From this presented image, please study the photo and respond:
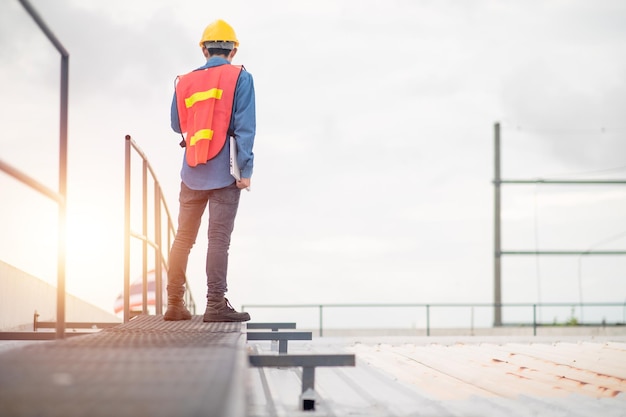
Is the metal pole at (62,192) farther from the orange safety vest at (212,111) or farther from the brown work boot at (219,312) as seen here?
the brown work boot at (219,312)

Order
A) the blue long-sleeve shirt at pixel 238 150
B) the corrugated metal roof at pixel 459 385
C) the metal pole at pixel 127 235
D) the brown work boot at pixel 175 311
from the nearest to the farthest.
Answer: the corrugated metal roof at pixel 459 385 → the blue long-sleeve shirt at pixel 238 150 → the brown work boot at pixel 175 311 → the metal pole at pixel 127 235

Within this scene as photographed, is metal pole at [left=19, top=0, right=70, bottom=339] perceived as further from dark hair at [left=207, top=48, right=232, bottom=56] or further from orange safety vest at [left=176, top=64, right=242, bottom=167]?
dark hair at [left=207, top=48, right=232, bottom=56]

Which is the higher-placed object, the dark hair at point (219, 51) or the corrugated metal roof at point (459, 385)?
the dark hair at point (219, 51)

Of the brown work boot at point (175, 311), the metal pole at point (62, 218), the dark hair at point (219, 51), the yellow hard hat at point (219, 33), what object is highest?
the yellow hard hat at point (219, 33)

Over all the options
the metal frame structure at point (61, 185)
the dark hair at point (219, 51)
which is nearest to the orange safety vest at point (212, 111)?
the dark hair at point (219, 51)

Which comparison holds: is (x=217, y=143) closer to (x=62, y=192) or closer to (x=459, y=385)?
(x=62, y=192)

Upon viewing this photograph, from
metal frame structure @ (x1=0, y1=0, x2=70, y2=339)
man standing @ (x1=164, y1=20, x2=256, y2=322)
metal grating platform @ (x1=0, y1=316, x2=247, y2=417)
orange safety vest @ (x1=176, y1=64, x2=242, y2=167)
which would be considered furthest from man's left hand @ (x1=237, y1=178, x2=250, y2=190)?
metal grating platform @ (x1=0, y1=316, x2=247, y2=417)

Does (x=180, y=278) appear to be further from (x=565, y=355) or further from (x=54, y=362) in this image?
(x=565, y=355)

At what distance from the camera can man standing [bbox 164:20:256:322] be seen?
15.1 ft

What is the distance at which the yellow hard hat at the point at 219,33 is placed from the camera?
477 centimetres

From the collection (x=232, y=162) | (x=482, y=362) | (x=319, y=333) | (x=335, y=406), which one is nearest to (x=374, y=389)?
(x=335, y=406)

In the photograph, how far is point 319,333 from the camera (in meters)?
15.0

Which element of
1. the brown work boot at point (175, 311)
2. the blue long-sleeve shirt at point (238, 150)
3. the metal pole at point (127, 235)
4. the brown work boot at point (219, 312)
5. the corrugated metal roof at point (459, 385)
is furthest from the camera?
the metal pole at point (127, 235)

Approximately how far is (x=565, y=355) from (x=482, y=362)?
A: 1348 mm
